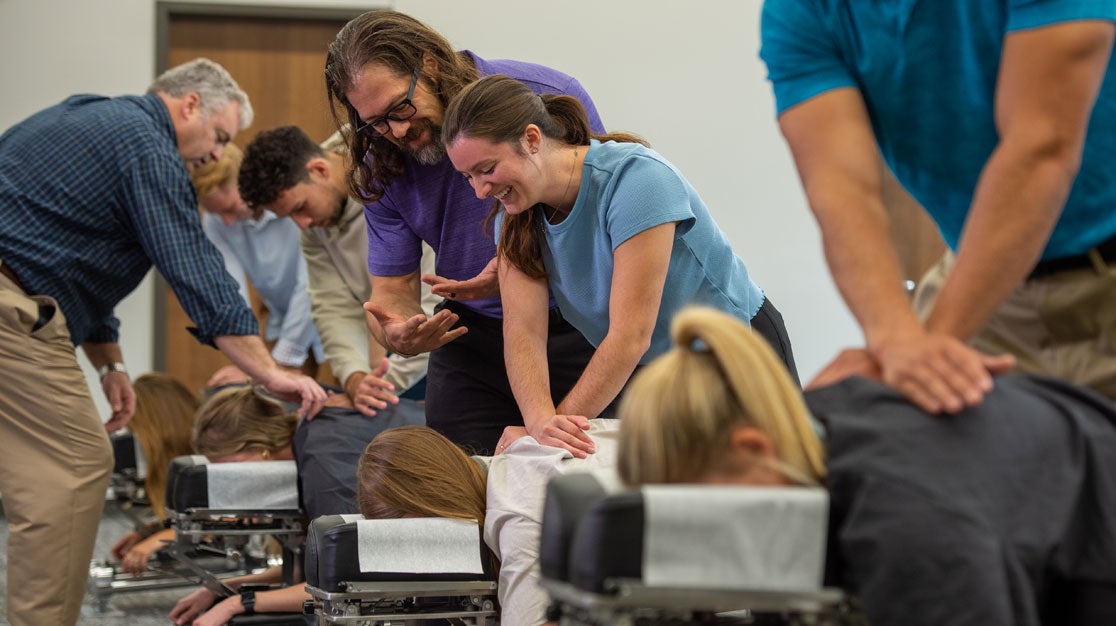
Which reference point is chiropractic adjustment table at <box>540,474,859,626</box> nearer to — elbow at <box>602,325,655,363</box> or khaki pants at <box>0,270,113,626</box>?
elbow at <box>602,325,655,363</box>

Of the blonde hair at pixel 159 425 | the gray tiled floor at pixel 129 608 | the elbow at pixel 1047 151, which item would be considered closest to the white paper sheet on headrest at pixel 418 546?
the elbow at pixel 1047 151

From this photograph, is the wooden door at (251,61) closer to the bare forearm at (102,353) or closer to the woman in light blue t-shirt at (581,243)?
the bare forearm at (102,353)

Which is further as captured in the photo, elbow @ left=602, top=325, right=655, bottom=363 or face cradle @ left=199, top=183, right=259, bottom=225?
face cradle @ left=199, top=183, right=259, bottom=225

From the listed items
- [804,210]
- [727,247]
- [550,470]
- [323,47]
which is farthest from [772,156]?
[550,470]

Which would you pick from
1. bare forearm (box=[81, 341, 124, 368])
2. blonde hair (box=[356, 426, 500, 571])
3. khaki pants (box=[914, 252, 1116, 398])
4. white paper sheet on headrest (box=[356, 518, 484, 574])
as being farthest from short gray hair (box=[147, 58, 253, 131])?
khaki pants (box=[914, 252, 1116, 398])

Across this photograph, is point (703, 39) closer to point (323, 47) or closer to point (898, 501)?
point (323, 47)

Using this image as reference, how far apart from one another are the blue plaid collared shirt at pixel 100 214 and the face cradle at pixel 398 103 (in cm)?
77

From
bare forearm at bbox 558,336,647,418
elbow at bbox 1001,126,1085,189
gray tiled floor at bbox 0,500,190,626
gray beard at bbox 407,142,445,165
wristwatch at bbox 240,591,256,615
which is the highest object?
elbow at bbox 1001,126,1085,189

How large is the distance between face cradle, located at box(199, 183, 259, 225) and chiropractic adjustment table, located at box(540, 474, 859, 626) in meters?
2.88

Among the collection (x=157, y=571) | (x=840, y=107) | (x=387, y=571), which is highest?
(x=840, y=107)

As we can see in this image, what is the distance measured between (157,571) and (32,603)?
101 cm

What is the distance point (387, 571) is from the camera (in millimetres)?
1821

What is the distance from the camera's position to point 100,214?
2754mm

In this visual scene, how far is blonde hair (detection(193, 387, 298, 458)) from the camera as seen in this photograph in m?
2.87
